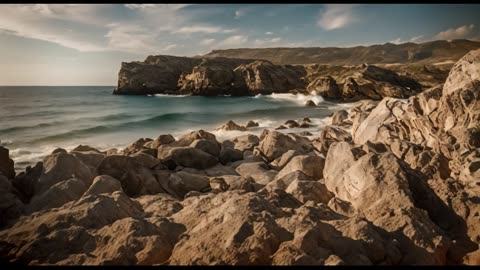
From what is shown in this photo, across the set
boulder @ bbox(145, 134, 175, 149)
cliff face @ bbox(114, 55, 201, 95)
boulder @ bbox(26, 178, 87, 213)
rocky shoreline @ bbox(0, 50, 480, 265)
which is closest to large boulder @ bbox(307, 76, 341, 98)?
cliff face @ bbox(114, 55, 201, 95)

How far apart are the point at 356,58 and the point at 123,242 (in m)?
213

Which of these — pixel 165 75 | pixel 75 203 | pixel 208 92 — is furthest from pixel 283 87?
pixel 75 203

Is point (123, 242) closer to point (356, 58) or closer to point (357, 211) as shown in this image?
point (357, 211)

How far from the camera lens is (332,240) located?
4020 mm

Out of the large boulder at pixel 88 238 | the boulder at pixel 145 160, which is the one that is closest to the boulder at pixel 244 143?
the boulder at pixel 145 160

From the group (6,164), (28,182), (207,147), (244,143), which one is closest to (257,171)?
(207,147)

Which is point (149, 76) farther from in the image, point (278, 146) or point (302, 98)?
point (278, 146)

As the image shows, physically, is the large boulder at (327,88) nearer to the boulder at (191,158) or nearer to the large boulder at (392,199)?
the boulder at (191,158)

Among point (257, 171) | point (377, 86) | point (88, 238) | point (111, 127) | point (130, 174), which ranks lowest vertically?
point (111, 127)

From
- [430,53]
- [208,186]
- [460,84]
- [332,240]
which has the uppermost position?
[430,53]

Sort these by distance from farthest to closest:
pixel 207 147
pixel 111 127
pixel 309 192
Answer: pixel 111 127 → pixel 207 147 → pixel 309 192

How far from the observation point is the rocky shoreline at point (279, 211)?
3973mm

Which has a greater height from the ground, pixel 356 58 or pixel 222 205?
pixel 356 58

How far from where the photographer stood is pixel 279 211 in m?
4.85
